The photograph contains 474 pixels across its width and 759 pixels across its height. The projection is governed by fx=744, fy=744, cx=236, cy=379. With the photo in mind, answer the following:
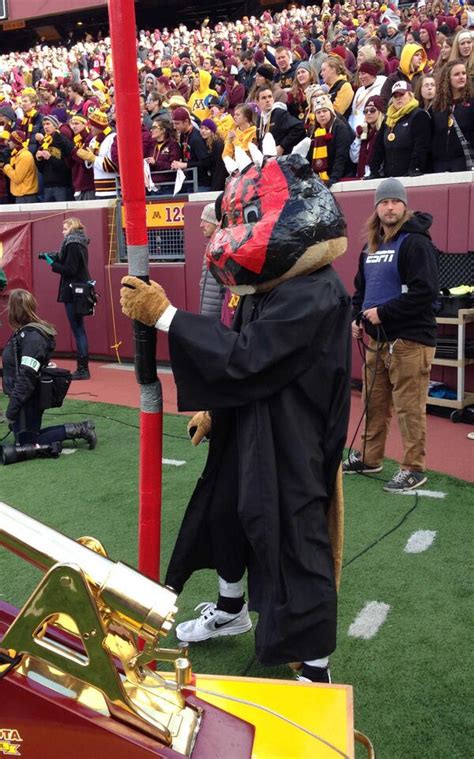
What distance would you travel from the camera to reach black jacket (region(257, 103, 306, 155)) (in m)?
8.30

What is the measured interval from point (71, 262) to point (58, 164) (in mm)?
3099

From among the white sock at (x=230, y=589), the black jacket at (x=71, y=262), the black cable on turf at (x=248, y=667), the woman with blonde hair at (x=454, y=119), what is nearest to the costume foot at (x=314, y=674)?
the black cable on turf at (x=248, y=667)

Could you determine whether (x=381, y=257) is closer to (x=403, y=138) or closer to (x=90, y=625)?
(x=403, y=138)

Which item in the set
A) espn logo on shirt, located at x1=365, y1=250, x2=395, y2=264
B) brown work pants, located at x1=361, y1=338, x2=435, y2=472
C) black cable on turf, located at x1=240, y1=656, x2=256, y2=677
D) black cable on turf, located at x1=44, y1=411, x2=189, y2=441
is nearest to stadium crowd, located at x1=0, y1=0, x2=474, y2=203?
espn logo on shirt, located at x1=365, y1=250, x2=395, y2=264

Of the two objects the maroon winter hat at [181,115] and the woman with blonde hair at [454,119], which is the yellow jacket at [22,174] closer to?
the maroon winter hat at [181,115]

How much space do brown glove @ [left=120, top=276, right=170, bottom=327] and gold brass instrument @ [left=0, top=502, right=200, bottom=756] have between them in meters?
0.89

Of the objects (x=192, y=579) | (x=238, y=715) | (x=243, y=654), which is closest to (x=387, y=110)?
(x=192, y=579)

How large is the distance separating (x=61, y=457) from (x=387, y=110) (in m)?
4.76

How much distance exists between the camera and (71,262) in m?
8.77

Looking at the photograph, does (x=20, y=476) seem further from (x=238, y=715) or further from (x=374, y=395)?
(x=238, y=715)

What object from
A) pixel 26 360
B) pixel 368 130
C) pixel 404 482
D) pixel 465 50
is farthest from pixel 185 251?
pixel 404 482

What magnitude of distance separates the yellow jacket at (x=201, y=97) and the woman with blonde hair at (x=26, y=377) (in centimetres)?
763

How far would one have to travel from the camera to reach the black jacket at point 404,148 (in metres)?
7.05

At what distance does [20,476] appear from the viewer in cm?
553
